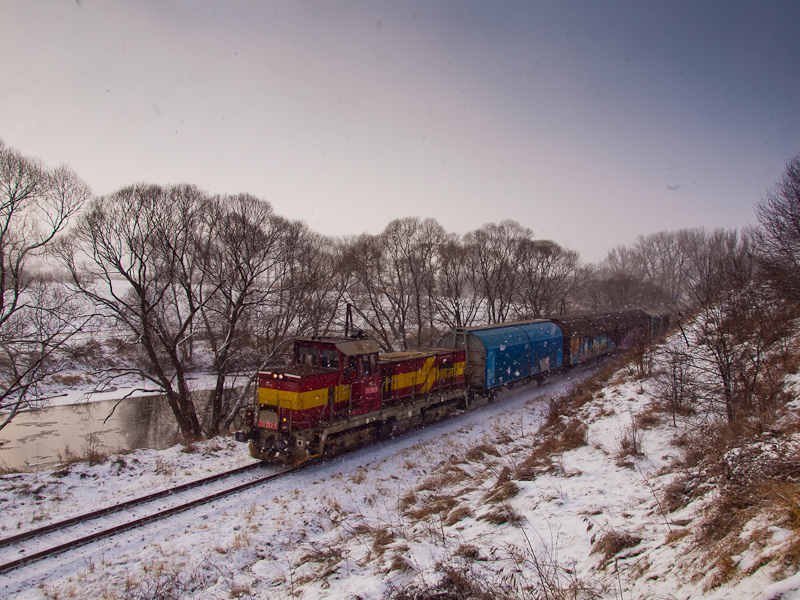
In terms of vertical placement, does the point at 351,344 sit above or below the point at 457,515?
above

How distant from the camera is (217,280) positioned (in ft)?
71.8

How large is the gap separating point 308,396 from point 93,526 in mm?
5621

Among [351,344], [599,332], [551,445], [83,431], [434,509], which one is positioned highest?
[351,344]

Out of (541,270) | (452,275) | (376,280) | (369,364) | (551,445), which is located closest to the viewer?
(551,445)

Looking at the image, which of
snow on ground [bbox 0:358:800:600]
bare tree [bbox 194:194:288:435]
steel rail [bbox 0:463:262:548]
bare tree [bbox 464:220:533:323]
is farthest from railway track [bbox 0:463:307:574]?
bare tree [bbox 464:220:533:323]

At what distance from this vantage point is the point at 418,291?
34656mm

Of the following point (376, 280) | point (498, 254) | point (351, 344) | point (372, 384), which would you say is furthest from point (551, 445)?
point (498, 254)

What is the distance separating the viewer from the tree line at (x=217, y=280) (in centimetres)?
1541

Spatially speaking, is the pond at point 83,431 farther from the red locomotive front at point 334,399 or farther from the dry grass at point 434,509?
the dry grass at point 434,509

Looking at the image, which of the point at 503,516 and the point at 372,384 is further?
the point at 372,384

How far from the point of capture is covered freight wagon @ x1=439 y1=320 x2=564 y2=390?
65.3 feet

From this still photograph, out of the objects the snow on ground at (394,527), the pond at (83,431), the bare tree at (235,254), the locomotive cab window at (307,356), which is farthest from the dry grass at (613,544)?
the pond at (83,431)

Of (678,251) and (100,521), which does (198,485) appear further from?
(678,251)

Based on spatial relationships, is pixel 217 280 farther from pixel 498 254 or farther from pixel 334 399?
pixel 498 254
